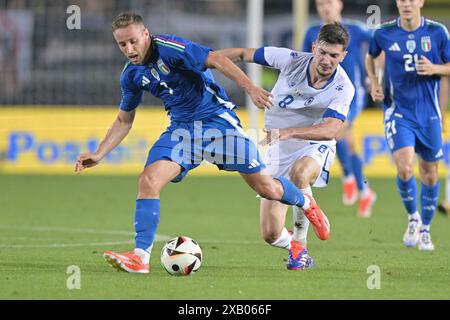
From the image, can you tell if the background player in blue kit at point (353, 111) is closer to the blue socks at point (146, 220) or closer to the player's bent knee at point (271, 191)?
the player's bent knee at point (271, 191)

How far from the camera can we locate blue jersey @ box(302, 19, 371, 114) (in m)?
13.0

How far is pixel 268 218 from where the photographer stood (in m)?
8.39

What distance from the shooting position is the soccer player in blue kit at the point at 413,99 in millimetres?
9969

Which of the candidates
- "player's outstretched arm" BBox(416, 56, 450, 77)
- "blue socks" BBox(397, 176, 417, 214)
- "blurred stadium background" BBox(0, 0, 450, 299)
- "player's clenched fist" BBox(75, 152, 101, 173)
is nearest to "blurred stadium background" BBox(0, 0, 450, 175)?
"blurred stadium background" BBox(0, 0, 450, 299)

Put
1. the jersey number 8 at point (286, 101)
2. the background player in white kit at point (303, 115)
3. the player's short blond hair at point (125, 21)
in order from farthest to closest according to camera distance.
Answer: the jersey number 8 at point (286, 101)
the background player in white kit at point (303, 115)
the player's short blond hair at point (125, 21)

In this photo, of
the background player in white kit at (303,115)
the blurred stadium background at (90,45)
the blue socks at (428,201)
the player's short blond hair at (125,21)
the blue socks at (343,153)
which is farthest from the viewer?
the blurred stadium background at (90,45)

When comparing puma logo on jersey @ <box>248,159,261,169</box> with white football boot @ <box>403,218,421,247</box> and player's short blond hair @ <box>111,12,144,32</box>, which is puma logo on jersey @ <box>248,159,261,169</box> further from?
white football boot @ <box>403,218,421,247</box>

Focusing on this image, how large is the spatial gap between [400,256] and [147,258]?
252 centimetres

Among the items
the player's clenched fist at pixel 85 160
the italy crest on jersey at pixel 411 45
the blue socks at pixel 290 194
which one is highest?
the italy crest on jersey at pixel 411 45

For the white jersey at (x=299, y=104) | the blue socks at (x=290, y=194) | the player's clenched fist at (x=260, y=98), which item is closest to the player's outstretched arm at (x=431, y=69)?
the white jersey at (x=299, y=104)

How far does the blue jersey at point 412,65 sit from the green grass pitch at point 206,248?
1.29 m
